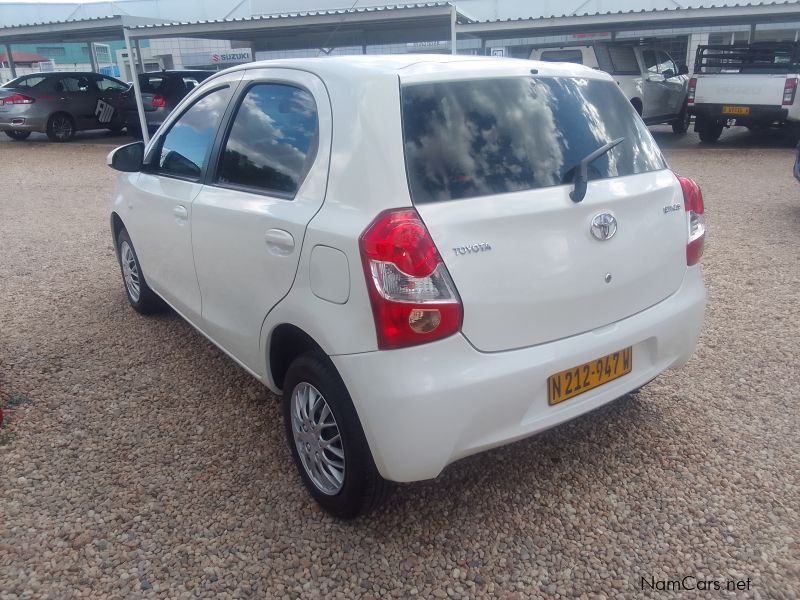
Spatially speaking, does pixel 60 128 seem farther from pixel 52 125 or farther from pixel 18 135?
pixel 18 135

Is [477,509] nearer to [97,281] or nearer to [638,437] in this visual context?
[638,437]

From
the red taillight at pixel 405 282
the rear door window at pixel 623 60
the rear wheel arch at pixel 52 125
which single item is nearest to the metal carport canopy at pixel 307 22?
the rear wheel arch at pixel 52 125

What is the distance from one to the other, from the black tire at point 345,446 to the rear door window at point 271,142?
69cm

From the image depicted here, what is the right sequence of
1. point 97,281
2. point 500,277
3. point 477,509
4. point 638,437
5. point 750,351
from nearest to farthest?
point 500,277
point 477,509
point 638,437
point 750,351
point 97,281

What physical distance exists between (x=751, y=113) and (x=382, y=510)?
1263 centimetres

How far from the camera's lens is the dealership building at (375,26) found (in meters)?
13.9

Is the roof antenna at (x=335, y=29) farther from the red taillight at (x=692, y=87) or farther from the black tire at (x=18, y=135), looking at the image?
the black tire at (x=18, y=135)

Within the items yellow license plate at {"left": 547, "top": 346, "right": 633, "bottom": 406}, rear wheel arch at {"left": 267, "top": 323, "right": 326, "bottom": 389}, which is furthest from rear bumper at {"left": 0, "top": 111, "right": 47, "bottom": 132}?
yellow license plate at {"left": 547, "top": 346, "right": 633, "bottom": 406}

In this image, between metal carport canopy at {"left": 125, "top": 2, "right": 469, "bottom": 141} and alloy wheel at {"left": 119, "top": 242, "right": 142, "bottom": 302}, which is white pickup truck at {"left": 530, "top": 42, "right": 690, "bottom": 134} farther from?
alloy wheel at {"left": 119, "top": 242, "right": 142, "bottom": 302}

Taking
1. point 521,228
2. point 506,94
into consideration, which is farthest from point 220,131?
point 521,228

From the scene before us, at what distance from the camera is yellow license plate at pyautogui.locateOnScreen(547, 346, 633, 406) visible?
2.30 metres

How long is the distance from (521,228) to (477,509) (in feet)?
3.77

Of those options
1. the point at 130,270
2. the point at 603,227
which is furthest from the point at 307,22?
the point at 603,227

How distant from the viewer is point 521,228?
87.1 inches
